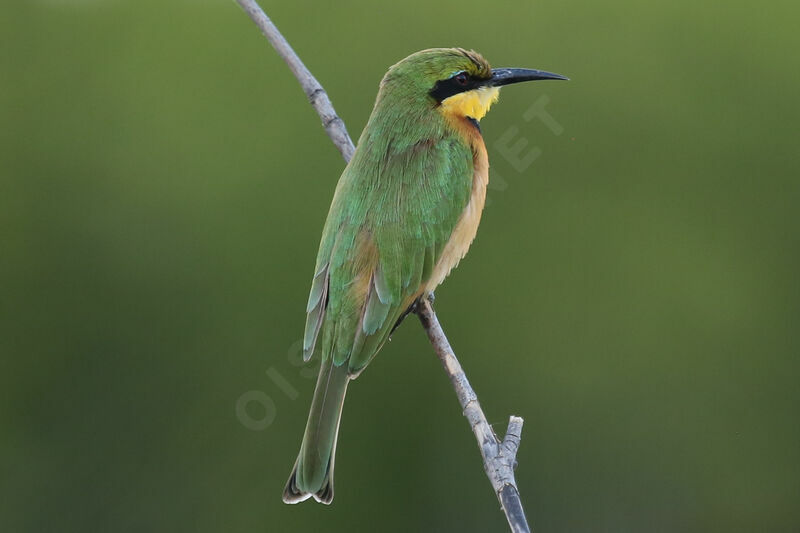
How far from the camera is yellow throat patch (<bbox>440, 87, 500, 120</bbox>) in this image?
295 cm

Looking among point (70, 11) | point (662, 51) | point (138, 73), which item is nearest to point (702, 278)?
point (662, 51)

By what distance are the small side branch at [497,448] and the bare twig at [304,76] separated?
75 centimetres

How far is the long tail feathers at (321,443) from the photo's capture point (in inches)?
104

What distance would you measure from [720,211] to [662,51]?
2.64ft

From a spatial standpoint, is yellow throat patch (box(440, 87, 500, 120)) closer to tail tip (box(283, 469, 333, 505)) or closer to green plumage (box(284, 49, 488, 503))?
green plumage (box(284, 49, 488, 503))

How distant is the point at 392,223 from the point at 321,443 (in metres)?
0.58

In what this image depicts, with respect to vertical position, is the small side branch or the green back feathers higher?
the green back feathers

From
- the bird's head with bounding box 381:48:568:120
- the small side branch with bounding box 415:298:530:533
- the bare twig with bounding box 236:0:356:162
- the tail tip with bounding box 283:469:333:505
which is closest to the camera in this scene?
the small side branch with bounding box 415:298:530:533

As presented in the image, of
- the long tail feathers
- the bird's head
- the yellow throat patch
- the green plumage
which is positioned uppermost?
the bird's head

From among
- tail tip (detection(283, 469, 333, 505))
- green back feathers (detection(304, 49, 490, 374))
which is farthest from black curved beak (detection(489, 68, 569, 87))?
tail tip (detection(283, 469, 333, 505))

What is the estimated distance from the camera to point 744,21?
16.6 ft

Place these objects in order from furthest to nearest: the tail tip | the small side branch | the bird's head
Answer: the bird's head → the tail tip → the small side branch

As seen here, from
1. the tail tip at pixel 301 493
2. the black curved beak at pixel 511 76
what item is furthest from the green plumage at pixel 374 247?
the black curved beak at pixel 511 76

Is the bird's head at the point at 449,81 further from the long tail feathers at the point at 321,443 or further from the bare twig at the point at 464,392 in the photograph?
the long tail feathers at the point at 321,443
